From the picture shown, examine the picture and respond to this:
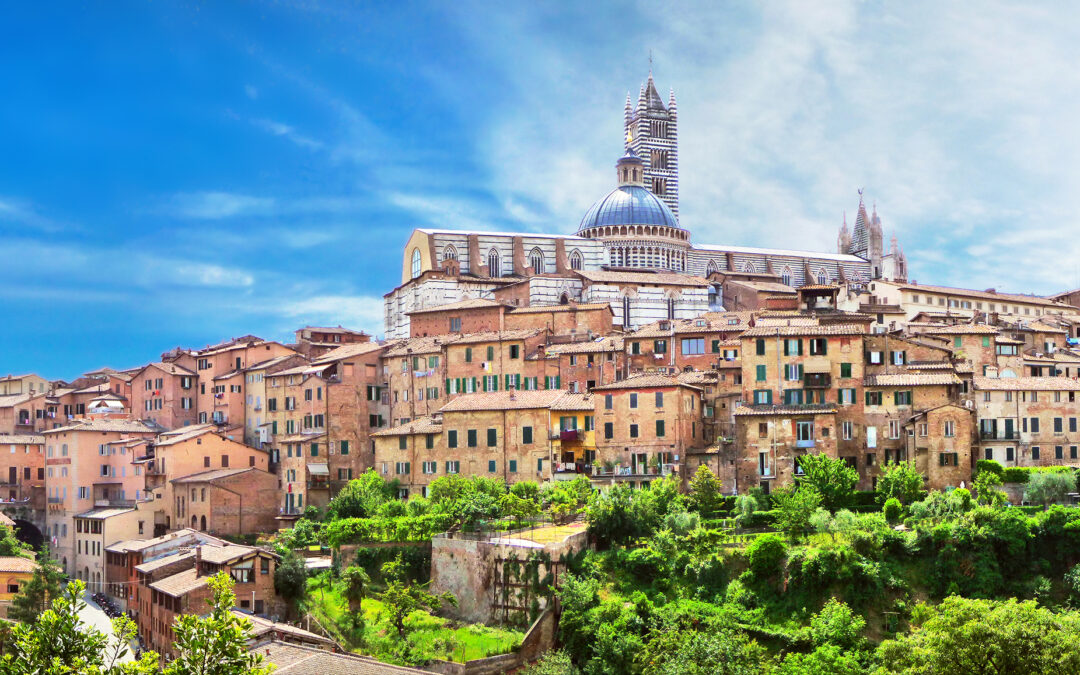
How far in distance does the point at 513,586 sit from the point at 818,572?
40.1ft

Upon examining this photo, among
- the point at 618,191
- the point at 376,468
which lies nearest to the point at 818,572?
the point at 376,468

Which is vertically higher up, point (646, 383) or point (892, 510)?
point (646, 383)

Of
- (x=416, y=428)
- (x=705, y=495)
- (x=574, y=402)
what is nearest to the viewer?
(x=705, y=495)

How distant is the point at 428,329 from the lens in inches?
3228

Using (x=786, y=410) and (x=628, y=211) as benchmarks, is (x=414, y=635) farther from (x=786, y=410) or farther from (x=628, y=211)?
(x=628, y=211)

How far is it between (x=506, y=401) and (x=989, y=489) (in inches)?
948

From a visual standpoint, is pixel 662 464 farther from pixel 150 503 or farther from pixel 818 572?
pixel 150 503

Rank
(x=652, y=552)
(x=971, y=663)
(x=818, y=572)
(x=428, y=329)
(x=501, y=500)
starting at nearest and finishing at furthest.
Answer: (x=971, y=663) < (x=818, y=572) < (x=652, y=552) < (x=501, y=500) < (x=428, y=329)

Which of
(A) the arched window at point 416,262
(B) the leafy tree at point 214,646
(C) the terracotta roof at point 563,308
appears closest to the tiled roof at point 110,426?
(A) the arched window at point 416,262

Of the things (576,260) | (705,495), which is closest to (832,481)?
(705,495)

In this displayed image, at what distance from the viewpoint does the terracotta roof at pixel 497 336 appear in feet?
241

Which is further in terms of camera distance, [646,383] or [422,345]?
[422,345]

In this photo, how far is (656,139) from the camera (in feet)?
426

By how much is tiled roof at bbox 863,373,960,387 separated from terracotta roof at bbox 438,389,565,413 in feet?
51.6
